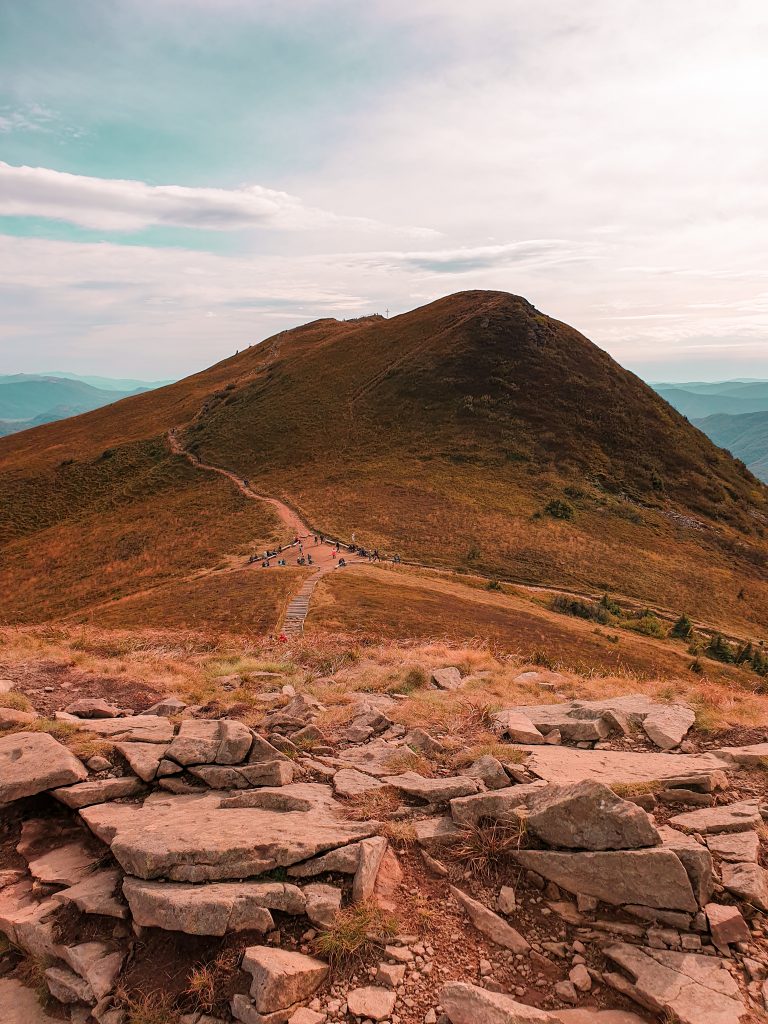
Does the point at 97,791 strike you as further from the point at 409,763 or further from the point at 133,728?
the point at 409,763

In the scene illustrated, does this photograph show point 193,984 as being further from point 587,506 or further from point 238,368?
point 238,368

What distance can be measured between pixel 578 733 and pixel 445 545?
42.9 meters

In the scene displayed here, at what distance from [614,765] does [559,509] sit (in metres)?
57.9

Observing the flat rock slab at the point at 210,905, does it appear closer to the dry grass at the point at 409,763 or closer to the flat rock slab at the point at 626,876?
the flat rock slab at the point at 626,876

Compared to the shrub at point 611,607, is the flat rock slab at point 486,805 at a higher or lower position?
higher

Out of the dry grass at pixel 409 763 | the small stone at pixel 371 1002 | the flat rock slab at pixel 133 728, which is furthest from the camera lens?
the flat rock slab at pixel 133 728

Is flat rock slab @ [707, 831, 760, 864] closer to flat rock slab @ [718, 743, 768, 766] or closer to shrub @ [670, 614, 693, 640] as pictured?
flat rock slab @ [718, 743, 768, 766]

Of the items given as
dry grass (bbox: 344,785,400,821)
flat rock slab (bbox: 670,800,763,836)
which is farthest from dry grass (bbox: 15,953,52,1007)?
flat rock slab (bbox: 670,800,763,836)

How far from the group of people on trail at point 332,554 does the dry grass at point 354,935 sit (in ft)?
129

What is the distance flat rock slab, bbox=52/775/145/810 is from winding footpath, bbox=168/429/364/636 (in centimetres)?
1963

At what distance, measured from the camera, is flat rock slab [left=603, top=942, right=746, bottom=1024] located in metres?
5.89

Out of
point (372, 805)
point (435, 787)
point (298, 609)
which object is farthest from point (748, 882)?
point (298, 609)

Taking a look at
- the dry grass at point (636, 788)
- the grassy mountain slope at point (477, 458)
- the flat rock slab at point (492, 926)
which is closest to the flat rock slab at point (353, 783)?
the flat rock slab at point (492, 926)

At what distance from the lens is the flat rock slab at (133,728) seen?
11703mm
